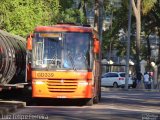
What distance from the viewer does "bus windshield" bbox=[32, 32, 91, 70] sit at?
25.0 meters

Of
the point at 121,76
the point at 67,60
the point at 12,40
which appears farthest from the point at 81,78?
the point at 121,76

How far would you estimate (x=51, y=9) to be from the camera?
42.5 meters

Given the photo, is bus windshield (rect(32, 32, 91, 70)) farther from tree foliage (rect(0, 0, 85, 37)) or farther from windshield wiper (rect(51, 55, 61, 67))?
tree foliage (rect(0, 0, 85, 37))

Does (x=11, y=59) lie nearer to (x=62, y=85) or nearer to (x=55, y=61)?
(x=55, y=61)

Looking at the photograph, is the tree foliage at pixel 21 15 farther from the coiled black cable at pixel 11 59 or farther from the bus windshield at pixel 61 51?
the bus windshield at pixel 61 51

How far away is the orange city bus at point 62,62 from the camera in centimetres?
2484

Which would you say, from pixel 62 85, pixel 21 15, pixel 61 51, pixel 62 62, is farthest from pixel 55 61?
pixel 21 15

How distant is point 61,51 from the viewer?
2508cm

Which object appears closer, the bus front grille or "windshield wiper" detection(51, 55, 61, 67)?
the bus front grille

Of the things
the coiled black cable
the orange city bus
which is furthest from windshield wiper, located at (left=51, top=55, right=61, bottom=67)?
the coiled black cable

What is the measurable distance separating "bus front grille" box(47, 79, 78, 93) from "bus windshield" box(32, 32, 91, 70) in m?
0.57

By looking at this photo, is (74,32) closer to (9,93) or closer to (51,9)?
(9,93)

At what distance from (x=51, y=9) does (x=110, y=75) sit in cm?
2175

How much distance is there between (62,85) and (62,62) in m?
0.94
